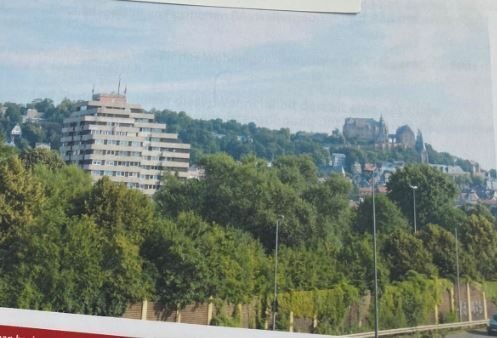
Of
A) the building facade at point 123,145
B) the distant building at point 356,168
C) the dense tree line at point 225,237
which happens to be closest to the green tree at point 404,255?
the dense tree line at point 225,237

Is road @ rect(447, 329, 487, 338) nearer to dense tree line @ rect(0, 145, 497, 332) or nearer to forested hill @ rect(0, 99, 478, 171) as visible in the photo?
dense tree line @ rect(0, 145, 497, 332)

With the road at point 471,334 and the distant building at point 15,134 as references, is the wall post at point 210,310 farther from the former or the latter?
the distant building at point 15,134

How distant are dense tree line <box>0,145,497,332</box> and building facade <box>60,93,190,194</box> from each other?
1.9 inches

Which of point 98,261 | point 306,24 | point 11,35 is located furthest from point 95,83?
point 306,24

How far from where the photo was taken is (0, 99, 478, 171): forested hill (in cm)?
229

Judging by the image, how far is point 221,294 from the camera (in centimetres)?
228

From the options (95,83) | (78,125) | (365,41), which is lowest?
(78,125)

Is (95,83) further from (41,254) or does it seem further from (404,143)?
(404,143)

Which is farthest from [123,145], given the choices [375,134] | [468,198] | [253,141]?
[468,198]

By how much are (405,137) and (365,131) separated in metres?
0.15

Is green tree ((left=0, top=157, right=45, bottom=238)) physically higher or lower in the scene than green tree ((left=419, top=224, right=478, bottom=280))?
higher

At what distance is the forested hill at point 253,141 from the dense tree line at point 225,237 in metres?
0.05

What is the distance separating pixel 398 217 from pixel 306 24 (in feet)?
2.69

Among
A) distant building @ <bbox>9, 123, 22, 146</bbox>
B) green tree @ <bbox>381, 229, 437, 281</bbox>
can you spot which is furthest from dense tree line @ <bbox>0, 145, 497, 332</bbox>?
distant building @ <bbox>9, 123, 22, 146</bbox>
